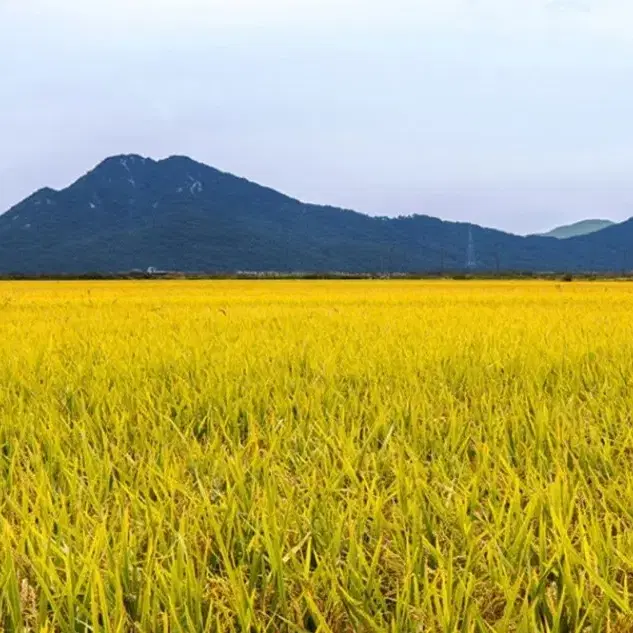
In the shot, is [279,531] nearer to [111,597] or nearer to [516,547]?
[111,597]

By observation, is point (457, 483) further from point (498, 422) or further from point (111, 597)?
point (111, 597)

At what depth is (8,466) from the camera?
2.62 metres

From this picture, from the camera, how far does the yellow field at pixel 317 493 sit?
146 centimetres

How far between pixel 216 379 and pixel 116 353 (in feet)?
4.85

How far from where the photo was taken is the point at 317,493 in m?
2.09

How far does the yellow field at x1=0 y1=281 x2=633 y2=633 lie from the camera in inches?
57.5

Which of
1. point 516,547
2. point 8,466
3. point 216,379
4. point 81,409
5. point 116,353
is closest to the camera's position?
point 516,547

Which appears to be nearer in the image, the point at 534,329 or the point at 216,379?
the point at 216,379

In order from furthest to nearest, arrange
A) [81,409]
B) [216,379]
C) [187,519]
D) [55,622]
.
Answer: [216,379] < [81,409] < [187,519] < [55,622]

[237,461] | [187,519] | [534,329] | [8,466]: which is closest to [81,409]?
[8,466]

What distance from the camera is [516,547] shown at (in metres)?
1.65

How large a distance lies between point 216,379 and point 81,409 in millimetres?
920

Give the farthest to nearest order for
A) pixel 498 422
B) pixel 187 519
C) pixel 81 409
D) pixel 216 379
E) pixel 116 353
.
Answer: pixel 116 353 < pixel 216 379 < pixel 81 409 < pixel 498 422 < pixel 187 519

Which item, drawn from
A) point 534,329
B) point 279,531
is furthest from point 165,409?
point 534,329
